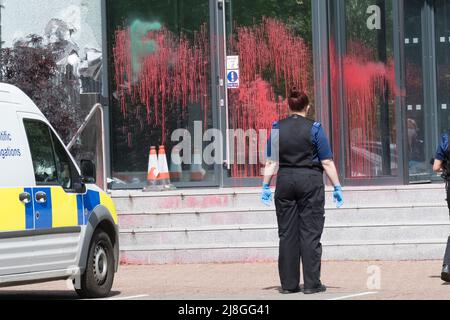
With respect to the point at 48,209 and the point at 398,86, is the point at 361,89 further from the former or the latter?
the point at 48,209

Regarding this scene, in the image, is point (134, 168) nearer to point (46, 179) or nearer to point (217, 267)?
point (217, 267)

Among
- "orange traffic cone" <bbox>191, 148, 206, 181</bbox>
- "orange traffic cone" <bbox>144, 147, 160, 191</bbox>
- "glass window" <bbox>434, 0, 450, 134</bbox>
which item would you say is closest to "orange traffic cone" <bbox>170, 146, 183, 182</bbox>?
"orange traffic cone" <bbox>191, 148, 206, 181</bbox>

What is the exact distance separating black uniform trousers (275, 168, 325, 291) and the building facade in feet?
19.0

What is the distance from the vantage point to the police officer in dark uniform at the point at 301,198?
12.2m

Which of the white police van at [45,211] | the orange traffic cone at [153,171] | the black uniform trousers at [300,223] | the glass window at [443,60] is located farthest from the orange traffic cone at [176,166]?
the black uniform trousers at [300,223]

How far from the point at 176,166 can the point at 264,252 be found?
10.9 feet

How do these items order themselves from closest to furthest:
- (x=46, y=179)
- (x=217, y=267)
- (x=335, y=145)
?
(x=46, y=179) < (x=217, y=267) < (x=335, y=145)

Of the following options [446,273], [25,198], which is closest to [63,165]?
[25,198]

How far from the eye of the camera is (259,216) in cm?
1664

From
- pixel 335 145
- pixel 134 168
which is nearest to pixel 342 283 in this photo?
pixel 335 145

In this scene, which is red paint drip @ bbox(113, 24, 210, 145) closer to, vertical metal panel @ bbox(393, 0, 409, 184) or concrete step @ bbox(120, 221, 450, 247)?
concrete step @ bbox(120, 221, 450, 247)

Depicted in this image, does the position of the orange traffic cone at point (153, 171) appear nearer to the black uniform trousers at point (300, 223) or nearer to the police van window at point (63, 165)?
the police van window at point (63, 165)

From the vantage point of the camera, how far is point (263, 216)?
16641 millimetres
